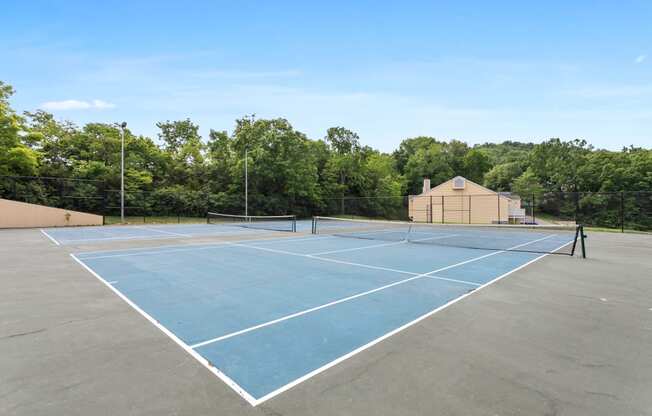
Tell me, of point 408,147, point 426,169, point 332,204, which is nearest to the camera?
point 332,204

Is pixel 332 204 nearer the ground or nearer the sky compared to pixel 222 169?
nearer the ground

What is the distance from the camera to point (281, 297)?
5215 millimetres

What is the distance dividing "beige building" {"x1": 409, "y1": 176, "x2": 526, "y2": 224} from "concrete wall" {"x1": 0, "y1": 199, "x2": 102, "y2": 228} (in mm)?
31708

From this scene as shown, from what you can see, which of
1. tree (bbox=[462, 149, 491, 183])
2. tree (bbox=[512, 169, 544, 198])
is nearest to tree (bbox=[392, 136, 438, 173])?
tree (bbox=[462, 149, 491, 183])

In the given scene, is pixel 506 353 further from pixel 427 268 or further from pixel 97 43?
pixel 97 43

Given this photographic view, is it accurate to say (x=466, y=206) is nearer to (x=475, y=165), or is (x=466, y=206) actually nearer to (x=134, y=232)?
(x=134, y=232)

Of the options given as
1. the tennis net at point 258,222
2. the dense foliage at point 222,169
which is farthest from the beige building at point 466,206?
the tennis net at point 258,222

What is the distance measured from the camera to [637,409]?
230cm

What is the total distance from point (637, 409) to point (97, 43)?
68.5 feet

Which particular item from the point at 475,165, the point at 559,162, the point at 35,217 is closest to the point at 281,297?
the point at 35,217

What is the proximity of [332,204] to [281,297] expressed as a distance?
116 feet

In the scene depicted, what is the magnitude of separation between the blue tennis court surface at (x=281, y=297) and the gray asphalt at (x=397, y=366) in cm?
24

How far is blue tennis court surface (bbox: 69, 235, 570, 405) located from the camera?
3.11 meters

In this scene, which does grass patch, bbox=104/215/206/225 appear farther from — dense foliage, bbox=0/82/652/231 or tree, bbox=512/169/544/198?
tree, bbox=512/169/544/198
